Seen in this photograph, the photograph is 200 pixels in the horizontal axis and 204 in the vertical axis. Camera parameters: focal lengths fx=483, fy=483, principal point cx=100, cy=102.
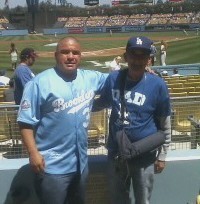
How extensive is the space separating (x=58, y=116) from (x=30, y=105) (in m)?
0.21

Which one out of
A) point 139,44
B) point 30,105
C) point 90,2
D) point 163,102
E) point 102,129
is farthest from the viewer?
point 90,2

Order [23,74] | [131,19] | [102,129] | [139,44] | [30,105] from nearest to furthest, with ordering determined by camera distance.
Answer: [30,105] → [139,44] → [102,129] → [23,74] → [131,19]

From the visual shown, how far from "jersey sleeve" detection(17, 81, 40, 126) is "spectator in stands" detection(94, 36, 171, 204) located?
0.62 m

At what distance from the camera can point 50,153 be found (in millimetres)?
3520

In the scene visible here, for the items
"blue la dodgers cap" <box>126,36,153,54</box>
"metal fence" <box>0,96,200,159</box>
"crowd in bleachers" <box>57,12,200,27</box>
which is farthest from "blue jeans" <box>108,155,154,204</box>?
"crowd in bleachers" <box>57,12,200,27</box>

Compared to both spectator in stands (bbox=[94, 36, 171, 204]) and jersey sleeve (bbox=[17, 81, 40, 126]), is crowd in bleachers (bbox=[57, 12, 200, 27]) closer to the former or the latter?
spectator in stands (bbox=[94, 36, 171, 204])

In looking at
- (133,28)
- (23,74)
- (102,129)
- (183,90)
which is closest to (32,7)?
(133,28)

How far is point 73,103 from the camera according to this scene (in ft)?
11.4

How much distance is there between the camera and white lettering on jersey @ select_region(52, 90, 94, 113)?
343 cm

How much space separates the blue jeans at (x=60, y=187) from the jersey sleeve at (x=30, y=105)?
422mm

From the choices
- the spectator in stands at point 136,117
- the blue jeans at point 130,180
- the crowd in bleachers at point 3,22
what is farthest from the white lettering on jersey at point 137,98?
the crowd in bleachers at point 3,22

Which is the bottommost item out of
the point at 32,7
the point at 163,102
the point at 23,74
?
the point at 23,74

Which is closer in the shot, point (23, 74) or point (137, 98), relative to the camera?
point (137, 98)

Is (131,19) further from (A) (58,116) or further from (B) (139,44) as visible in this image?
(A) (58,116)
